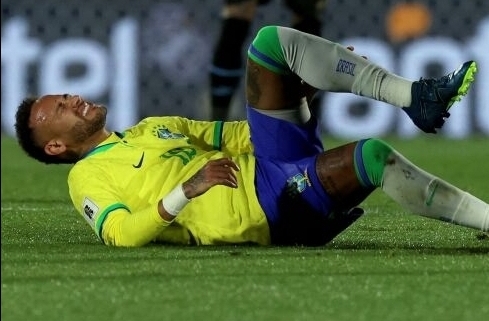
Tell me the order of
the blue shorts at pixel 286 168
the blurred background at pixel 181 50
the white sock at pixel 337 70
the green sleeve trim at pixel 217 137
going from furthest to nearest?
the blurred background at pixel 181 50
the green sleeve trim at pixel 217 137
the blue shorts at pixel 286 168
the white sock at pixel 337 70

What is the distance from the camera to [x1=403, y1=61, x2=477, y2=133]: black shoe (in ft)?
14.9

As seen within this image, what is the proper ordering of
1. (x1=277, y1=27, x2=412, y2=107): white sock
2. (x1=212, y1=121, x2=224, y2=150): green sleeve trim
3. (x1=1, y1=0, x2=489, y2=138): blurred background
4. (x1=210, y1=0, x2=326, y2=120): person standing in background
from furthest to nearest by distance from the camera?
1. (x1=1, y1=0, x2=489, y2=138): blurred background
2. (x1=210, y1=0, x2=326, y2=120): person standing in background
3. (x1=212, y1=121, x2=224, y2=150): green sleeve trim
4. (x1=277, y1=27, x2=412, y2=107): white sock

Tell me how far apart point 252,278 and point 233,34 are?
4.04 meters

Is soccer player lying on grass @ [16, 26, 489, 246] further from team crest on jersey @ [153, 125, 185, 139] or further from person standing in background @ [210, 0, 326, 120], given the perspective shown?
person standing in background @ [210, 0, 326, 120]

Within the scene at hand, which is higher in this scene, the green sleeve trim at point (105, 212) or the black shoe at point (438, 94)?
the black shoe at point (438, 94)

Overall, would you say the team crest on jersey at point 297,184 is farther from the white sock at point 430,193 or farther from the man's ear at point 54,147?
the man's ear at point 54,147

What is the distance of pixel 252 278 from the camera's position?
425 centimetres

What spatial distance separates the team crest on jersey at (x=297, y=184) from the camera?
481cm

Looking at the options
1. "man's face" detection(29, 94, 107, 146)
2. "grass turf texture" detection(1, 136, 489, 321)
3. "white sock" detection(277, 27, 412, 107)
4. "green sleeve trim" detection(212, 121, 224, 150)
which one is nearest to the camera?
"grass turf texture" detection(1, 136, 489, 321)

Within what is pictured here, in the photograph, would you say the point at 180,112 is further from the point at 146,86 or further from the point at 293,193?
the point at 293,193

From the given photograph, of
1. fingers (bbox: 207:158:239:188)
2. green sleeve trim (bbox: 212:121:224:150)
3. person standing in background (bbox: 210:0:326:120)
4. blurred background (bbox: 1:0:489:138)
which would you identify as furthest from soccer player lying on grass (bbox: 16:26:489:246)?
blurred background (bbox: 1:0:489:138)

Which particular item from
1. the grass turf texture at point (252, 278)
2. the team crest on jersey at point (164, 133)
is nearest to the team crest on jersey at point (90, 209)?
the grass turf texture at point (252, 278)

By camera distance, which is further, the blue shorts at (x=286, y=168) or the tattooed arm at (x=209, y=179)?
the blue shorts at (x=286, y=168)

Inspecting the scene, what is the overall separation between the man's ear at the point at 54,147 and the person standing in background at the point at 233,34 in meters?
3.07
